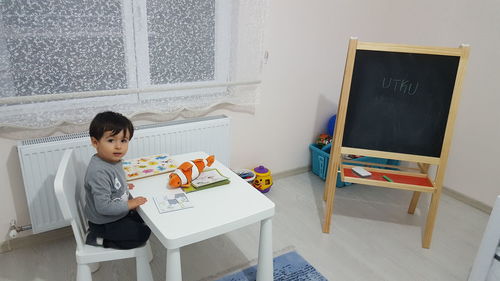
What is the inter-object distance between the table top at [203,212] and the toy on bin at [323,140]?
1.53 metres

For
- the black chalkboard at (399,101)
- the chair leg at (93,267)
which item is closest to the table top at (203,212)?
the chair leg at (93,267)

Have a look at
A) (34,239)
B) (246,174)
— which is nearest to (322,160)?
(246,174)

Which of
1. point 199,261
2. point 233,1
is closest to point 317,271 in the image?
point 199,261

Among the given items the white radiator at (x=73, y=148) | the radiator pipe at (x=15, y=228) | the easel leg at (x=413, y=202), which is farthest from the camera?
the easel leg at (x=413, y=202)

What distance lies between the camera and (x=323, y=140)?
311 centimetres

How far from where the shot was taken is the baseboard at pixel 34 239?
2.08 meters

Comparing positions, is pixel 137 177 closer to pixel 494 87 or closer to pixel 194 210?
pixel 194 210

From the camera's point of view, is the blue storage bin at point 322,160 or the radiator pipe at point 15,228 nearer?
the radiator pipe at point 15,228

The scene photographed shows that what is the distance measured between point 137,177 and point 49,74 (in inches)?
28.2

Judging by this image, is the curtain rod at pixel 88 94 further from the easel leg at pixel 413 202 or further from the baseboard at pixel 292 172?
the easel leg at pixel 413 202

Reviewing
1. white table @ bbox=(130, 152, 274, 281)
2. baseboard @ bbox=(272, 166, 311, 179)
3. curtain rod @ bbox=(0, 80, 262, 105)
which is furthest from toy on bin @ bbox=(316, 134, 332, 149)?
white table @ bbox=(130, 152, 274, 281)

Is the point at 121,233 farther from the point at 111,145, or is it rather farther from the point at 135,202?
the point at 111,145

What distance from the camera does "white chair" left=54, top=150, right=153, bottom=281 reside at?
136 centimetres

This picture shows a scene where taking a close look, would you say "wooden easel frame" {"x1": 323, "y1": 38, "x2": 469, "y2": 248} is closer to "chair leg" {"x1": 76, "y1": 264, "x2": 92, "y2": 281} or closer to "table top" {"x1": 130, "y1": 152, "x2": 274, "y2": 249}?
"table top" {"x1": 130, "y1": 152, "x2": 274, "y2": 249}
